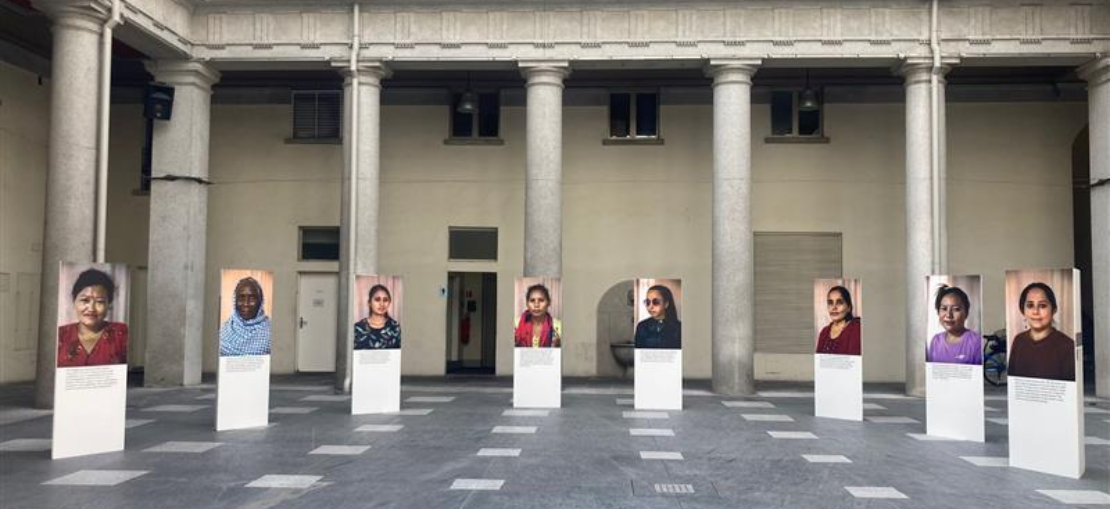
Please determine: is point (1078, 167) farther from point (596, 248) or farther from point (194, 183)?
point (194, 183)

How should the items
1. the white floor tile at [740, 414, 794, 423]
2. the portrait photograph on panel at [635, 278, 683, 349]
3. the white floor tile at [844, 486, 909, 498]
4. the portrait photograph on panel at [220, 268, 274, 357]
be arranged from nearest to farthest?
the white floor tile at [844, 486, 909, 498] < the portrait photograph on panel at [220, 268, 274, 357] < the white floor tile at [740, 414, 794, 423] < the portrait photograph on panel at [635, 278, 683, 349]

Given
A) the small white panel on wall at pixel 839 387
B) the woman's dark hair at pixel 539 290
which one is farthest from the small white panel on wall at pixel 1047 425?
the woman's dark hair at pixel 539 290

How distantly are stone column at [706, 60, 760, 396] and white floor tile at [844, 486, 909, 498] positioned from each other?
278 inches

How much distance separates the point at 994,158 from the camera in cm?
1770

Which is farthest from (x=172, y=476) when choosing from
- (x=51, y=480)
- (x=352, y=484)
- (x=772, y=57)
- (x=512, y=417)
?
(x=772, y=57)

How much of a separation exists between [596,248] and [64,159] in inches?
408

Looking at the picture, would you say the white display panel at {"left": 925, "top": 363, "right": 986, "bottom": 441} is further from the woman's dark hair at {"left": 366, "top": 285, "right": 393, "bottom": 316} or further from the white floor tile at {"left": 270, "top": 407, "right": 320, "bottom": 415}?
the white floor tile at {"left": 270, "top": 407, "right": 320, "bottom": 415}

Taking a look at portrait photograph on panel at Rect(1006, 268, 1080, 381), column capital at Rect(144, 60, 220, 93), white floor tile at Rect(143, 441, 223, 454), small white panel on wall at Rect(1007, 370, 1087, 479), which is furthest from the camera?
column capital at Rect(144, 60, 220, 93)

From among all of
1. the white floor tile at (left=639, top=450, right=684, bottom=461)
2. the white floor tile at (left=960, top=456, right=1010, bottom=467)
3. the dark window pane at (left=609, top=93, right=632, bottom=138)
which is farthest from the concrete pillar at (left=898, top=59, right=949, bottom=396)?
the white floor tile at (left=639, top=450, right=684, bottom=461)

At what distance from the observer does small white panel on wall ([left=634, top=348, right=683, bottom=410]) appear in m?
13.1

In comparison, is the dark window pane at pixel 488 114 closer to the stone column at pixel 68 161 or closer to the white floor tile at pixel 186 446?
the stone column at pixel 68 161

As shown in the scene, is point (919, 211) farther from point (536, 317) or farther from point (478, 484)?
point (478, 484)

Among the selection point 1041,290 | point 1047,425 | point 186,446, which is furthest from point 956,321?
point 186,446

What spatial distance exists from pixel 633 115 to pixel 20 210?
1315cm
